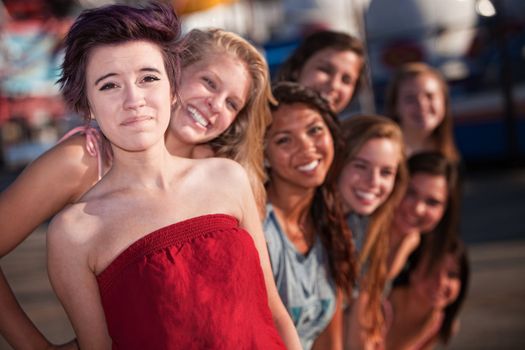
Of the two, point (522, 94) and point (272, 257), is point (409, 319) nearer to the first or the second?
point (272, 257)

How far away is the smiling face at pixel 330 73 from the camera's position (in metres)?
3.33

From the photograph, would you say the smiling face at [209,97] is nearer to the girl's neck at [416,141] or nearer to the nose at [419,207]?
the nose at [419,207]

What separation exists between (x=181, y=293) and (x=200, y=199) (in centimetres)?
23

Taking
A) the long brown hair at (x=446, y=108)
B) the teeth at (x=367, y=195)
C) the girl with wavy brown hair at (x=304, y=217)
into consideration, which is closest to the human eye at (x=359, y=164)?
the teeth at (x=367, y=195)

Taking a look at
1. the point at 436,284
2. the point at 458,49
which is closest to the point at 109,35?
the point at 436,284

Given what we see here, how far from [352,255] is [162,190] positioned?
3.66ft

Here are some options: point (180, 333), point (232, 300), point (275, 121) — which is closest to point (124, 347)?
point (180, 333)

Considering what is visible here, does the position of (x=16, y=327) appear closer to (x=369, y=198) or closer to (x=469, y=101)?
(x=369, y=198)

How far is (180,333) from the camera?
5.13 ft

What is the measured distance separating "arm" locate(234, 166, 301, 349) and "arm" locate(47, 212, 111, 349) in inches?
15.3

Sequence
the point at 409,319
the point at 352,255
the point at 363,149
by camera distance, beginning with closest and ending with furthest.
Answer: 1. the point at 352,255
2. the point at 363,149
3. the point at 409,319

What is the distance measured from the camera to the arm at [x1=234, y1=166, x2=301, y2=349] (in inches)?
70.8

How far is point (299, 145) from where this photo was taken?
7.90ft

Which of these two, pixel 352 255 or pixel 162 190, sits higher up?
pixel 162 190
